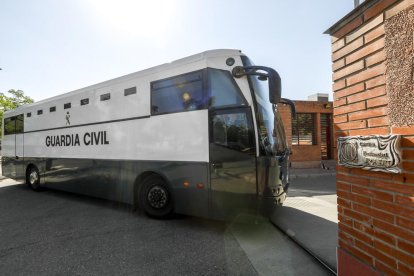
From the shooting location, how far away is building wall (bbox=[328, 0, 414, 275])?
2064 millimetres

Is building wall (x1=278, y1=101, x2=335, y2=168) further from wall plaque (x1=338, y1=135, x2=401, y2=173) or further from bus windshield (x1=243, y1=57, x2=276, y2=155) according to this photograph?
wall plaque (x1=338, y1=135, x2=401, y2=173)

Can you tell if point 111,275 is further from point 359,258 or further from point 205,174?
point 359,258

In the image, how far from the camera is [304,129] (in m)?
16.6

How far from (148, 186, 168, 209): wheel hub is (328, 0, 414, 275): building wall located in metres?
3.47

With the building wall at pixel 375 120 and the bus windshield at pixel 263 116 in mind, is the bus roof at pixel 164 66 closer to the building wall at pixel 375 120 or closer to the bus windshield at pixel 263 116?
the bus windshield at pixel 263 116

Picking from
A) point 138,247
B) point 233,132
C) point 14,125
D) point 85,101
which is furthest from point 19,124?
point 233,132

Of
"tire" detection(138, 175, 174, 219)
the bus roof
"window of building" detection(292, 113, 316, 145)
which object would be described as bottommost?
"tire" detection(138, 175, 174, 219)

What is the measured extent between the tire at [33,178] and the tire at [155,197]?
530 cm

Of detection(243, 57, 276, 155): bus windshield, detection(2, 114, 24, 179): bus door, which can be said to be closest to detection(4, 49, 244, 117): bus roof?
detection(243, 57, 276, 155): bus windshield

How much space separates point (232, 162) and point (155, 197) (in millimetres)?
1982

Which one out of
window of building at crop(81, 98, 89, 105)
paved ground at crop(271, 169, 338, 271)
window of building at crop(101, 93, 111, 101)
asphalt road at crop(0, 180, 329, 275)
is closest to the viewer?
asphalt road at crop(0, 180, 329, 275)

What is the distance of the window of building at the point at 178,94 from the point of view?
16.4 ft

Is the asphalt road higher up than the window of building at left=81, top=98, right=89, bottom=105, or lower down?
lower down

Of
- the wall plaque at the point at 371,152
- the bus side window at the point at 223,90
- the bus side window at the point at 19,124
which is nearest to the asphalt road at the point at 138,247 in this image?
the wall plaque at the point at 371,152
